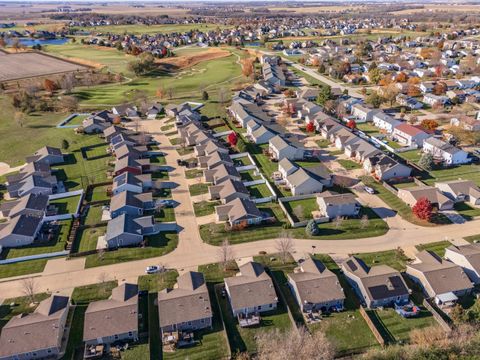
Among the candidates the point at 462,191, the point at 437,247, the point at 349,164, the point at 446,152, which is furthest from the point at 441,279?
the point at 446,152

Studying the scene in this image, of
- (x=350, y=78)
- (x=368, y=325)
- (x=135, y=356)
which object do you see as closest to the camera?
(x=135, y=356)

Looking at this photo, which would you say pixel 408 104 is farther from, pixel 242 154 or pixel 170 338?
pixel 170 338

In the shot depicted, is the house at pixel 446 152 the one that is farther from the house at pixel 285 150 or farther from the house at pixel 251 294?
Answer: the house at pixel 251 294

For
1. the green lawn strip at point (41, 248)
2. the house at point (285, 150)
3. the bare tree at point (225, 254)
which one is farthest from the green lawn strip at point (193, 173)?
the green lawn strip at point (41, 248)

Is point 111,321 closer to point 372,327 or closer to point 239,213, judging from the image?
point 239,213

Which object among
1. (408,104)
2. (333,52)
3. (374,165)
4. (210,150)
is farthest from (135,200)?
(333,52)

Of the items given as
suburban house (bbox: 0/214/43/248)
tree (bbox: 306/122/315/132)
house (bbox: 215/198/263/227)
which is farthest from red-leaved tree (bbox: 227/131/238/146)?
suburban house (bbox: 0/214/43/248)
